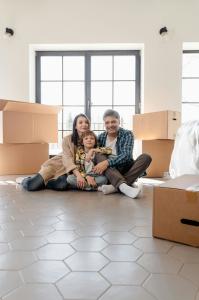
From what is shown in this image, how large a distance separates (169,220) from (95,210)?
1.98 ft

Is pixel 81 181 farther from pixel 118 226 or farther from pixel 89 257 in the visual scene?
pixel 89 257

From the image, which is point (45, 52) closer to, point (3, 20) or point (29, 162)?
point (3, 20)

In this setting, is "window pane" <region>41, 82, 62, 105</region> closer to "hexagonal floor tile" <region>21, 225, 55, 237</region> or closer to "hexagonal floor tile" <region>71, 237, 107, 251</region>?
"hexagonal floor tile" <region>21, 225, 55, 237</region>

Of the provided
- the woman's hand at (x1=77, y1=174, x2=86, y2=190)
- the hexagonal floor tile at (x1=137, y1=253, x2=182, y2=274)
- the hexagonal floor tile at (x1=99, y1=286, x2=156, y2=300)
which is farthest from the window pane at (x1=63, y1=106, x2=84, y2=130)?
the hexagonal floor tile at (x1=99, y1=286, x2=156, y2=300)

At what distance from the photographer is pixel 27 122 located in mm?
3148

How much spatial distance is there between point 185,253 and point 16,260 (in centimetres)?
68

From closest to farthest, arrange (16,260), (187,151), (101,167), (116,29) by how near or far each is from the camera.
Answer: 1. (16,260)
2. (187,151)
3. (101,167)
4. (116,29)

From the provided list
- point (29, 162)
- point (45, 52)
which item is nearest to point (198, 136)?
point (29, 162)

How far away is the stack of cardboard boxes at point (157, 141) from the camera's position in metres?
3.03

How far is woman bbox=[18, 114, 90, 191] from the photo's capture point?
2.33 meters

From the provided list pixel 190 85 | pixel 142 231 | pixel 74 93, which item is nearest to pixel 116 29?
pixel 74 93

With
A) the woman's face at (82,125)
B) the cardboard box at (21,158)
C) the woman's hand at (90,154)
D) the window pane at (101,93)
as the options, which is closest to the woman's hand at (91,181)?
the woman's hand at (90,154)

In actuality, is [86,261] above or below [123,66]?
below

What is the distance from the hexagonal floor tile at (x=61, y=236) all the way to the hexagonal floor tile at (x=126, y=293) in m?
0.43
